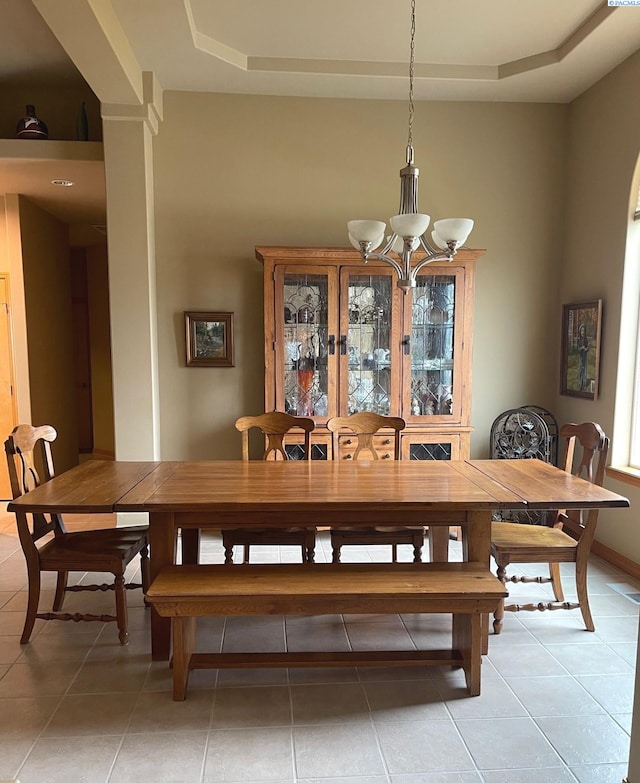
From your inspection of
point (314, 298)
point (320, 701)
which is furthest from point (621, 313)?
point (320, 701)

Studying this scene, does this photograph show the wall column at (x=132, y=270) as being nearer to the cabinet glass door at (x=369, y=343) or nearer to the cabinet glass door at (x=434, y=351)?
the cabinet glass door at (x=369, y=343)

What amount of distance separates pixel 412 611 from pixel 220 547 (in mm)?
2055

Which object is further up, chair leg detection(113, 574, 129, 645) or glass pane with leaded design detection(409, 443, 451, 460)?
glass pane with leaded design detection(409, 443, 451, 460)

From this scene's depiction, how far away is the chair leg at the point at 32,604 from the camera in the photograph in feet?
8.30

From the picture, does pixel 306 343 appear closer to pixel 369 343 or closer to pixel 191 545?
pixel 369 343

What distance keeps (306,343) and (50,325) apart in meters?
2.99

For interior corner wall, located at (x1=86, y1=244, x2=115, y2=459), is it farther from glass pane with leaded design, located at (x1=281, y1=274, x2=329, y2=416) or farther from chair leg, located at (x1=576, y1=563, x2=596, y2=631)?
chair leg, located at (x1=576, y1=563, x2=596, y2=631)

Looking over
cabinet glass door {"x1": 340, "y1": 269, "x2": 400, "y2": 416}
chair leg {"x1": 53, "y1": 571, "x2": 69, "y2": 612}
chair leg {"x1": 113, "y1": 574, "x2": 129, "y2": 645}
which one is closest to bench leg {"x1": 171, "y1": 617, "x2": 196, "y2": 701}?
chair leg {"x1": 113, "y1": 574, "x2": 129, "y2": 645}

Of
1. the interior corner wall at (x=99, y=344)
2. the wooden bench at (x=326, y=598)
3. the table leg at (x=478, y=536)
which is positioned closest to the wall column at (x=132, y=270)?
the wooden bench at (x=326, y=598)

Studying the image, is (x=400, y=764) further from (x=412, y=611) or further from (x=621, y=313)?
(x=621, y=313)

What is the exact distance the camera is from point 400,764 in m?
1.87

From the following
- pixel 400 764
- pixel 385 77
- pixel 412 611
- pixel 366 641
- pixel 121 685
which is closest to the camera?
pixel 400 764

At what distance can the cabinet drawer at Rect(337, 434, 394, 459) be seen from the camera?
3953mm

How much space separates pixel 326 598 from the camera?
2074 mm
